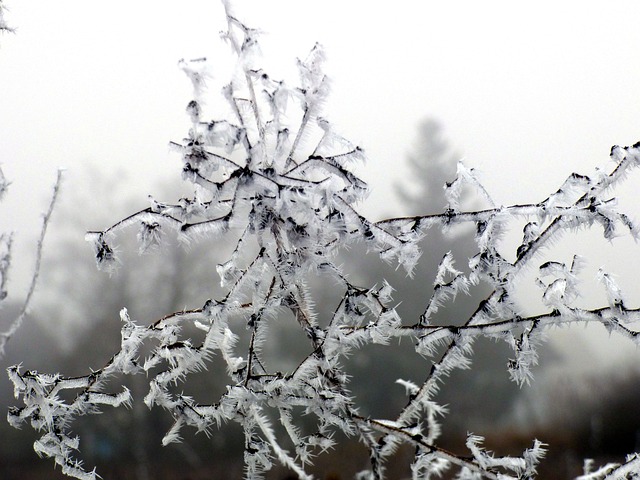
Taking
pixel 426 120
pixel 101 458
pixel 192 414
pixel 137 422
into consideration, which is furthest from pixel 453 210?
pixel 426 120

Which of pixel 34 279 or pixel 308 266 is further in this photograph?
pixel 34 279

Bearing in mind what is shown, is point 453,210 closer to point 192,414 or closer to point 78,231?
point 192,414

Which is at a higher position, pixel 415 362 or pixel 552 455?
pixel 415 362

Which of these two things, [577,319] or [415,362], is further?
[415,362]

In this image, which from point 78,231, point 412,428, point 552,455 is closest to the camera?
point 412,428

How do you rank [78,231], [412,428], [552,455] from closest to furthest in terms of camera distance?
[412,428], [552,455], [78,231]

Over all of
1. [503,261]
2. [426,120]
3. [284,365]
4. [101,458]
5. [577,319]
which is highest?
[426,120]

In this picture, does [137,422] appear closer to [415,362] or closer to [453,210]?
[415,362]
